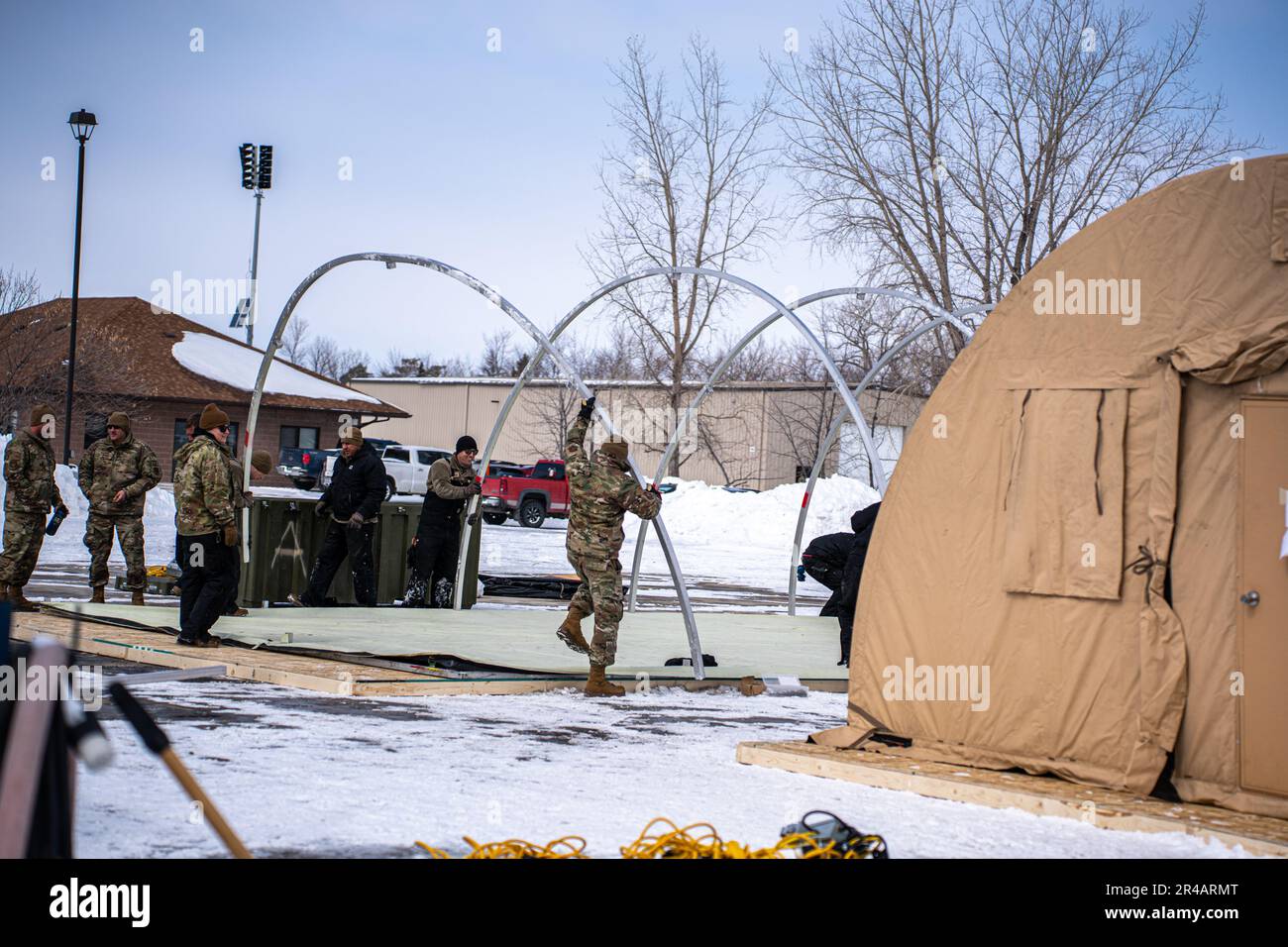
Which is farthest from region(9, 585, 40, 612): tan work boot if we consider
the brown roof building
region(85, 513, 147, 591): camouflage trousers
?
the brown roof building

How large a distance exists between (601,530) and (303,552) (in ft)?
19.1

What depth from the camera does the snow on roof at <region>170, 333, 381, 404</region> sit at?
39375 mm

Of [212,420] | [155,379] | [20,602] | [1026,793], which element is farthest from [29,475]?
[155,379]

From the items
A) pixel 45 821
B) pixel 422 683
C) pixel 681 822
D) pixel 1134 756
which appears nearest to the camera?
pixel 45 821

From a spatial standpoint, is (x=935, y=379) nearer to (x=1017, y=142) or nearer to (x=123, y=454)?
(x=1017, y=142)

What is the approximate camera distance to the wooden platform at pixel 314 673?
29.7 feet

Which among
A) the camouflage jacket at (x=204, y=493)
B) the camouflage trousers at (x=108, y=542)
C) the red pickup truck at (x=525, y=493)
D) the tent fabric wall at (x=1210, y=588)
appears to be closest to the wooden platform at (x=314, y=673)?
Answer: the camouflage jacket at (x=204, y=493)

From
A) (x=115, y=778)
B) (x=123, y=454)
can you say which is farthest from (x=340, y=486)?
(x=115, y=778)

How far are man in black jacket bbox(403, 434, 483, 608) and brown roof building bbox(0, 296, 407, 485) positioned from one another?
2080 cm

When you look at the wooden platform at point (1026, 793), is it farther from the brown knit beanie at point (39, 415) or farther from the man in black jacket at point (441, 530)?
the brown knit beanie at point (39, 415)

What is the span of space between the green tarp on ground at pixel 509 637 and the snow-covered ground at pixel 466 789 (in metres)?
1.81

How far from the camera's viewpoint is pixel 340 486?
1333 centimetres
